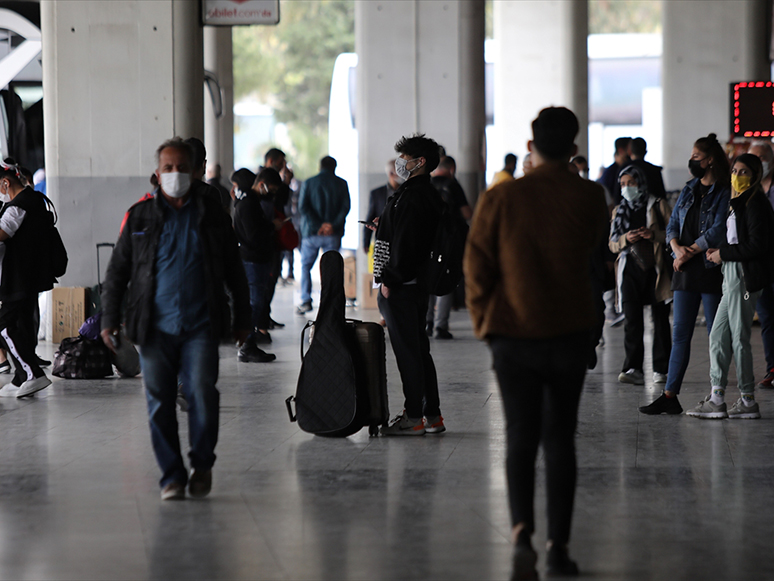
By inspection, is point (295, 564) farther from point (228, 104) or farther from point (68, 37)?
point (228, 104)

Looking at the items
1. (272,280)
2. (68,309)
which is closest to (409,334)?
(272,280)

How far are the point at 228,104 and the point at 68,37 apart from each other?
13.0 metres

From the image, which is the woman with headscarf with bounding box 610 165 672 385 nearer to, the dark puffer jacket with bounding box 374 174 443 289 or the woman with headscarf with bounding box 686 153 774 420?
the woman with headscarf with bounding box 686 153 774 420

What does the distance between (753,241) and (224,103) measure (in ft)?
59.0

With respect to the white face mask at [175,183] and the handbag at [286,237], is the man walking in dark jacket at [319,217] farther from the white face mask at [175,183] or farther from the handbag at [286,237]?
the white face mask at [175,183]

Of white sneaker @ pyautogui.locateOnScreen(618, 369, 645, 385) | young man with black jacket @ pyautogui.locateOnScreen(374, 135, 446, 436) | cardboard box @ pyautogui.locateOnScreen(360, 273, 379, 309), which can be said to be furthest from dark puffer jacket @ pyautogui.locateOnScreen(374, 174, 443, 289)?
cardboard box @ pyautogui.locateOnScreen(360, 273, 379, 309)

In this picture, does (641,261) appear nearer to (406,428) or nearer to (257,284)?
(406,428)

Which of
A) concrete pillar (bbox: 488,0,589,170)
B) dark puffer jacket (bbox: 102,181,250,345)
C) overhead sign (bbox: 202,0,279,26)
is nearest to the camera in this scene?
dark puffer jacket (bbox: 102,181,250,345)

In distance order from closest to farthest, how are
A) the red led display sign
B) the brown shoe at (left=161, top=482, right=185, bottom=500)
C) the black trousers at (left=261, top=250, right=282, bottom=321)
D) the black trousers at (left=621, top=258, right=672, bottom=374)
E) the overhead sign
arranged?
the brown shoe at (left=161, top=482, right=185, bottom=500) → the black trousers at (left=621, top=258, right=672, bottom=374) → the overhead sign → the black trousers at (left=261, top=250, right=282, bottom=321) → the red led display sign

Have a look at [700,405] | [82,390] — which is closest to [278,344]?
[82,390]

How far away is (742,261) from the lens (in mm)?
7320

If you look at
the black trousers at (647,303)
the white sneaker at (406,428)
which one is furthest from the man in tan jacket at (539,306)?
the black trousers at (647,303)

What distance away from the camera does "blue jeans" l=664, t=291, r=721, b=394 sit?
7664 mm

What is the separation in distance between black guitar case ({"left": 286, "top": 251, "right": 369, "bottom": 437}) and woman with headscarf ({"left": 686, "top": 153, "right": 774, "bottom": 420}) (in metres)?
2.50
